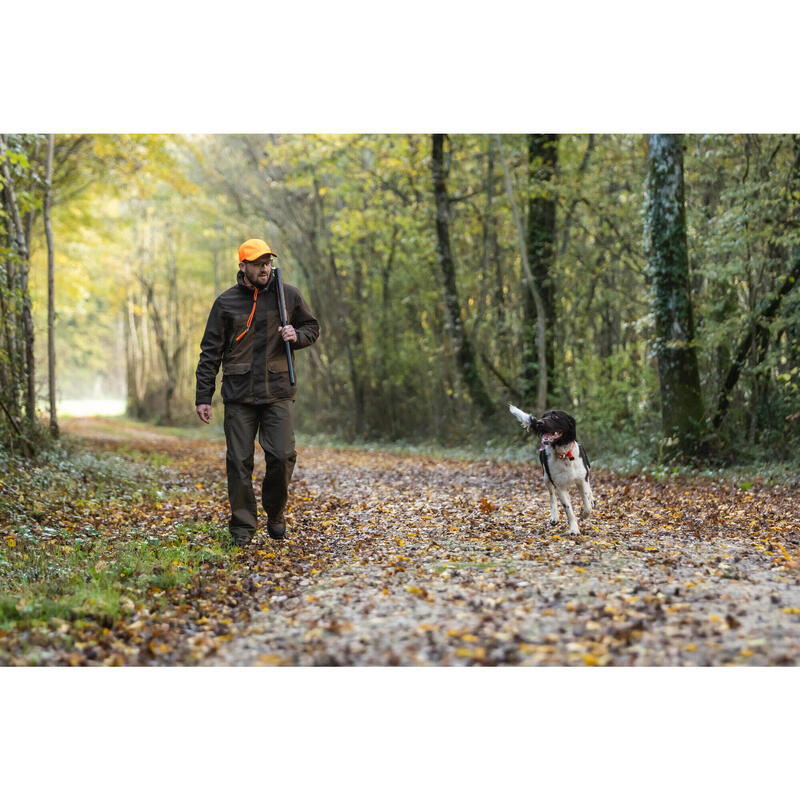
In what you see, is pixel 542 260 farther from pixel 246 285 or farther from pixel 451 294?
pixel 246 285

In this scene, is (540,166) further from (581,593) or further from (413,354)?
(581,593)

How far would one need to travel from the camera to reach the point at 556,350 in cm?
1600

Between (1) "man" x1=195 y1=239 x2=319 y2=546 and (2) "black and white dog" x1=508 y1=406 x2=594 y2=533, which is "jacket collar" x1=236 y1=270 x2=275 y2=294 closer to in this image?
(1) "man" x1=195 y1=239 x2=319 y2=546

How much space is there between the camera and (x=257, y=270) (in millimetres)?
6668

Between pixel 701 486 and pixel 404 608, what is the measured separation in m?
6.59

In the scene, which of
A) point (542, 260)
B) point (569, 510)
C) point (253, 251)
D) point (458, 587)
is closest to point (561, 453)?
point (569, 510)

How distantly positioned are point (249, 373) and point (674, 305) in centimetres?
732

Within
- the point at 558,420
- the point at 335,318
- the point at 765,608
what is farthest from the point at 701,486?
the point at 335,318

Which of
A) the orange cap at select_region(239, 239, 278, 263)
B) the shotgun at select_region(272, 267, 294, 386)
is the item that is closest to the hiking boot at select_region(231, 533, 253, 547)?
the shotgun at select_region(272, 267, 294, 386)

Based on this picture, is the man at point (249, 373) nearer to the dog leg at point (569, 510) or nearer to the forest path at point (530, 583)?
the forest path at point (530, 583)

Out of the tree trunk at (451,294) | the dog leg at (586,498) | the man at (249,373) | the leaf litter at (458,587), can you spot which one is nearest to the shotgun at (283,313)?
the man at (249,373)

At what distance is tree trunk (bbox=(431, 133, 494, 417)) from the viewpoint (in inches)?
667

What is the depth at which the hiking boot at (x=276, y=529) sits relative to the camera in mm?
7070

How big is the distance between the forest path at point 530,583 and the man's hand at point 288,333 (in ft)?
6.17
